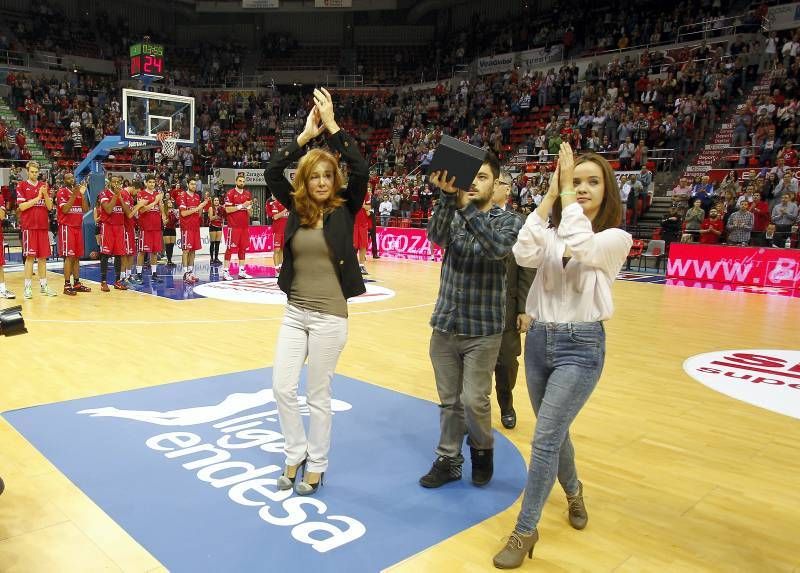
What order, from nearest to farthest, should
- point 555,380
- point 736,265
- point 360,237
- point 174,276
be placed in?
point 555,380 → point 174,276 → point 736,265 → point 360,237

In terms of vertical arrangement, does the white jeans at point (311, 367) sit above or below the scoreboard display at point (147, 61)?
below

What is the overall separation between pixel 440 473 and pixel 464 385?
534mm

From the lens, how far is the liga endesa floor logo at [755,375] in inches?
203

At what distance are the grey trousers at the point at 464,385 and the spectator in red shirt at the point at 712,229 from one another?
11771 millimetres

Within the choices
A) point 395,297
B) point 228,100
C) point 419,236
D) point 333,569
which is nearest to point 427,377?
point 333,569

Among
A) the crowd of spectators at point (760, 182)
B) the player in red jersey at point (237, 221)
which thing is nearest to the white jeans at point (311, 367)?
the player in red jersey at point (237, 221)

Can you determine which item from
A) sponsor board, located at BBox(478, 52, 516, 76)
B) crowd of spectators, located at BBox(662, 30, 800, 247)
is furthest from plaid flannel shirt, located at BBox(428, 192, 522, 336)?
sponsor board, located at BBox(478, 52, 516, 76)

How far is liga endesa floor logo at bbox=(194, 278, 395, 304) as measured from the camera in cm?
969

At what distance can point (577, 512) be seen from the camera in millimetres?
3021

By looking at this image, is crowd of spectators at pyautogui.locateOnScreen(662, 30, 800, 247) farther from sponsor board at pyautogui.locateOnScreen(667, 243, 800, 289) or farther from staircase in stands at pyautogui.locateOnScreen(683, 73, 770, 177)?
sponsor board at pyautogui.locateOnScreen(667, 243, 800, 289)

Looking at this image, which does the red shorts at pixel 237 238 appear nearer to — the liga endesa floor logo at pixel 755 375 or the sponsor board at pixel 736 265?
the liga endesa floor logo at pixel 755 375

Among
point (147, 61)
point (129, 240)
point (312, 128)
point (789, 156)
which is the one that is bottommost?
point (129, 240)

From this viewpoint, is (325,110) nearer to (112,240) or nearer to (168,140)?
(112,240)

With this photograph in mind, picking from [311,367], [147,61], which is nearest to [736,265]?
[311,367]
